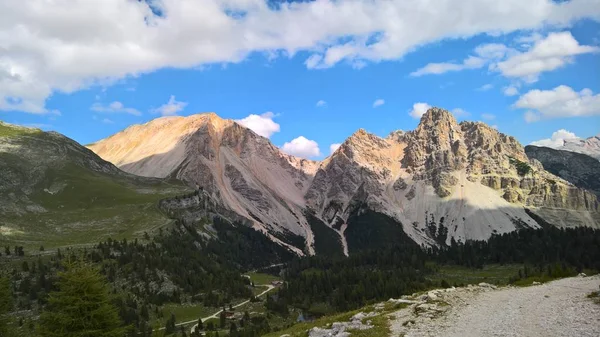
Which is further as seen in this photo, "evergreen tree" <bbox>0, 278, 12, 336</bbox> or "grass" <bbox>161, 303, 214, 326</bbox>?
"grass" <bbox>161, 303, 214, 326</bbox>

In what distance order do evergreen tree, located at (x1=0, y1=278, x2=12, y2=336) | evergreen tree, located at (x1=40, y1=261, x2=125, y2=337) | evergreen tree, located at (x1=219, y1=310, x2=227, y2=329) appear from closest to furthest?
evergreen tree, located at (x1=40, y1=261, x2=125, y2=337) < evergreen tree, located at (x1=0, y1=278, x2=12, y2=336) < evergreen tree, located at (x1=219, y1=310, x2=227, y2=329)

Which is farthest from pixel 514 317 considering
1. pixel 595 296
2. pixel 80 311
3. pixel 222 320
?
pixel 222 320

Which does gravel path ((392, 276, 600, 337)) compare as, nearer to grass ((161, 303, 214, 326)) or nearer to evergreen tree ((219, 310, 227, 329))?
evergreen tree ((219, 310, 227, 329))

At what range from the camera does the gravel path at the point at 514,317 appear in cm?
2886

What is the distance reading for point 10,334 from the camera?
6612 cm

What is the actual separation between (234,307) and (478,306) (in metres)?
165

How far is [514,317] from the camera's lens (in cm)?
3319

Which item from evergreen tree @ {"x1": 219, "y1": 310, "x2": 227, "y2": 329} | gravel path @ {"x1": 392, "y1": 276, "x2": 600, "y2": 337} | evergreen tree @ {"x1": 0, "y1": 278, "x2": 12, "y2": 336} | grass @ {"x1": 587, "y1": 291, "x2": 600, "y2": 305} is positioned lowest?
evergreen tree @ {"x1": 219, "y1": 310, "x2": 227, "y2": 329}

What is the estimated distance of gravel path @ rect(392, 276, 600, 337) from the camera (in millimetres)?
28859

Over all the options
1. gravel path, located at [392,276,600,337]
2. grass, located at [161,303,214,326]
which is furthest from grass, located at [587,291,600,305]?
grass, located at [161,303,214,326]

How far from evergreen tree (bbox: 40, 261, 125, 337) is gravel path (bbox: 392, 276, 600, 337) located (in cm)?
3645

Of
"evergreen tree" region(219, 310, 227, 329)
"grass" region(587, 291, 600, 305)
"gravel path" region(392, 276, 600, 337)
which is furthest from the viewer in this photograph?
"evergreen tree" region(219, 310, 227, 329)

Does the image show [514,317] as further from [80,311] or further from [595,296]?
[80,311]

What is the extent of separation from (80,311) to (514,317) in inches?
1884
